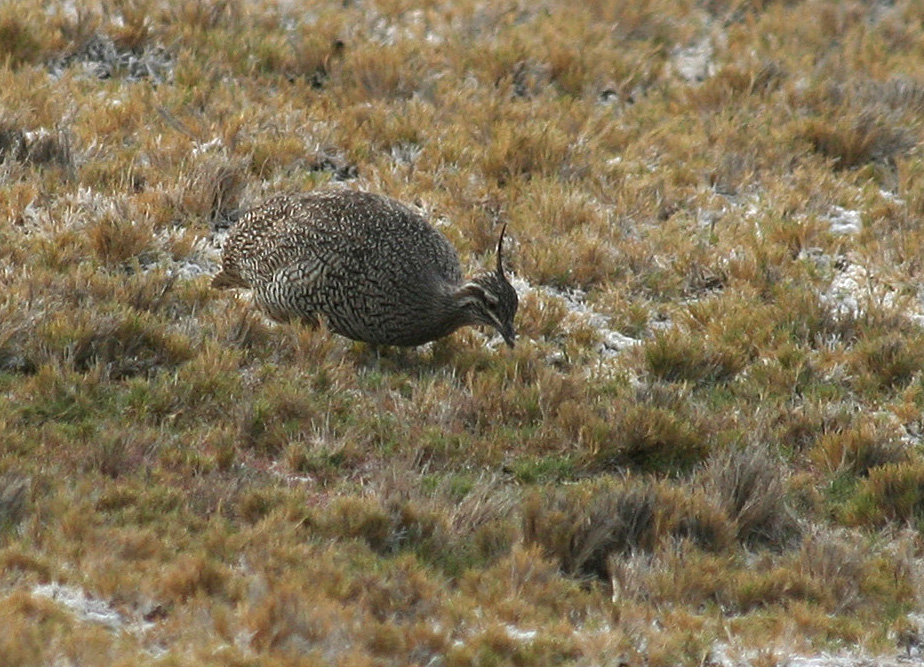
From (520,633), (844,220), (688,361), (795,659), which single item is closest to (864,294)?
(844,220)

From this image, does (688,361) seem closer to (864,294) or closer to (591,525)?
(864,294)

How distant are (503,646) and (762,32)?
9695 mm

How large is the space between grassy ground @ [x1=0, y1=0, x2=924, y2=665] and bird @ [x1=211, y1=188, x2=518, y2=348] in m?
0.20

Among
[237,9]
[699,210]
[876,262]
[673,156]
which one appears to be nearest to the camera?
[876,262]

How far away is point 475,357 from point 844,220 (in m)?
3.62

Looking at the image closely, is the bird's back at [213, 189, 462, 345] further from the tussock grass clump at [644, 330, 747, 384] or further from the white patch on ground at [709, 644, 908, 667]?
the white patch on ground at [709, 644, 908, 667]

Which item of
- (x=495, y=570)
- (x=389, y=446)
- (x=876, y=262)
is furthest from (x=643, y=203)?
(x=495, y=570)

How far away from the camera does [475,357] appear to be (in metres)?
8.13

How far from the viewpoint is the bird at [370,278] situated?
781 cm

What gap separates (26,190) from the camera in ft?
30.0

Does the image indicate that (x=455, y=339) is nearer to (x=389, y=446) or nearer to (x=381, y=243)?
(x=381, y=243)

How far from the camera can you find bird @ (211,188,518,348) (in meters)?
7.81

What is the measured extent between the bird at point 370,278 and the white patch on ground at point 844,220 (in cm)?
336

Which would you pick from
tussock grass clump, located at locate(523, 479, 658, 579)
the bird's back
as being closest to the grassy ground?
tussock grass clump, located at locate(523, 479, 658, 579)
